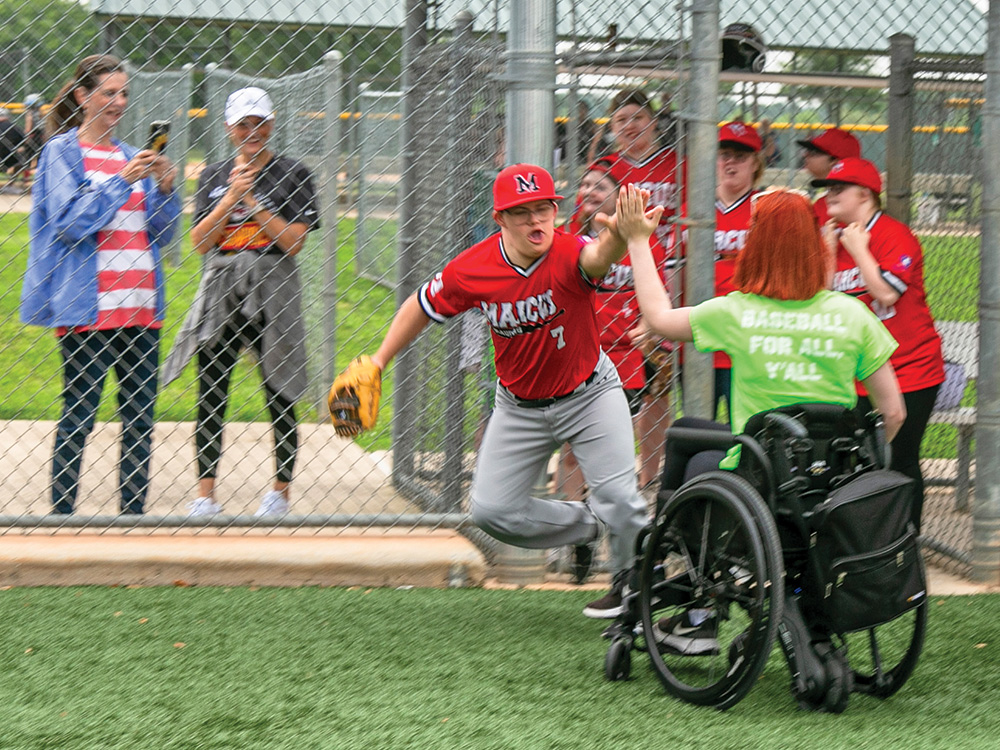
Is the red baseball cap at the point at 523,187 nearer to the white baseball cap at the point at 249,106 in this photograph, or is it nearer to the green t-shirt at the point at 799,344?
the green t-shirt at the point at 799,344

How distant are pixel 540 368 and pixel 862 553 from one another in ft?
4.09

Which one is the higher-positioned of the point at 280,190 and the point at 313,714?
the point at 280,190

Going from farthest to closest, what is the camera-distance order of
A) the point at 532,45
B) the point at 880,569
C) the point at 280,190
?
the point at 280,190 → the point at 532,45 → the point at 880,569

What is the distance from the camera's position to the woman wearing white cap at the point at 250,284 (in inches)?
215

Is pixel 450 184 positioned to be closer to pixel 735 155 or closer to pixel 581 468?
pixel 735 155

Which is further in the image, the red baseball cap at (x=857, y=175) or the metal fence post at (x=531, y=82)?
the red baseball cap at (x=857, y=175)

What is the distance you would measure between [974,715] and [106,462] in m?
4.81

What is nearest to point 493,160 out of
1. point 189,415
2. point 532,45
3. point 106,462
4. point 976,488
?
point 532,45

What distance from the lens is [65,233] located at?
517 cm

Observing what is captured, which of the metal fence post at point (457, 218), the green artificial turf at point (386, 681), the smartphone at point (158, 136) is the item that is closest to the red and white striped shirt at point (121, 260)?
the smartphone at point (158, 136)

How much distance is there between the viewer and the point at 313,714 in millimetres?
3562

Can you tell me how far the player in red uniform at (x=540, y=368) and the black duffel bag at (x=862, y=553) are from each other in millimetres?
865

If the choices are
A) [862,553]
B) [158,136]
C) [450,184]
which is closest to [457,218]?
[450,184]

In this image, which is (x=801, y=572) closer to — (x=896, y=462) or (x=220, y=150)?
(x=896, y=462)
